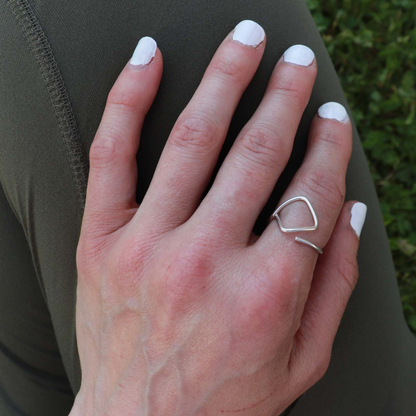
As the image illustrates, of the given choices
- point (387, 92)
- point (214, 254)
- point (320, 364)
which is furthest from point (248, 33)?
point (387, 92)

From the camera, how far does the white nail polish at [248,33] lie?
0.86 metres

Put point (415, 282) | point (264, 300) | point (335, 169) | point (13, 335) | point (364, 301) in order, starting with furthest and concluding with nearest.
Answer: point (415, 282), point (13, 335), point (364, 301), point (335, 169), point (264, 300)

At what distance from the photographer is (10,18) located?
87 cm

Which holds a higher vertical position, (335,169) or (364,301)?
(335,169)

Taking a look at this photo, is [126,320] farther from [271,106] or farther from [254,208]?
[271,106]

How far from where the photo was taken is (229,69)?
84 centimetres

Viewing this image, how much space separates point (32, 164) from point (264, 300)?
0.57 m

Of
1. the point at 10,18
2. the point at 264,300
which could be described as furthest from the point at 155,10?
the point at 264,300

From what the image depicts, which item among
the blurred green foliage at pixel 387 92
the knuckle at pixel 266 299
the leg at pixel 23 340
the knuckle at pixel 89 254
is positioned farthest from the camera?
the blurred green foliage at pixel 387 92

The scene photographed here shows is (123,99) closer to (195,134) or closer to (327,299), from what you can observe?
(195,134)

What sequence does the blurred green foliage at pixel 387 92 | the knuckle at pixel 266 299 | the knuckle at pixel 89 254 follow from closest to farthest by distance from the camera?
the knuckle at pixel 266 299, the knuckle at pixel 89 254, the blurred green foliage at pixel 387 92

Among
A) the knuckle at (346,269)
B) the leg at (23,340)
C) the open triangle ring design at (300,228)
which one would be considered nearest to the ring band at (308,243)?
the open triangle ring design at (300,228)

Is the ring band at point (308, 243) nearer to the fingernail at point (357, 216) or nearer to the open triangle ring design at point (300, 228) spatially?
the open triangle ring design at point (300, 228)

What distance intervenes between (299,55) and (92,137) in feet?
1.56
